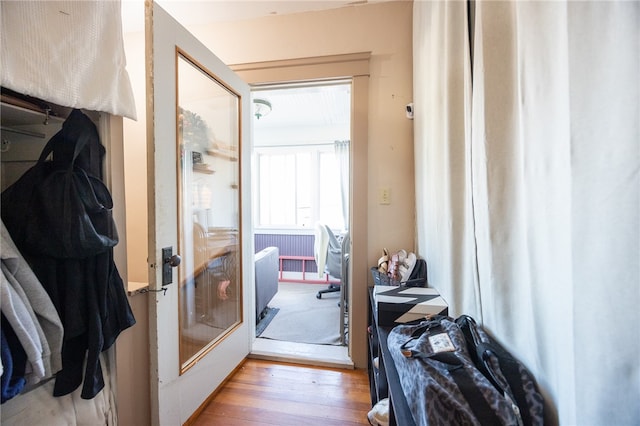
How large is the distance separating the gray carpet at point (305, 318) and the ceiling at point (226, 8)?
99.5 inches

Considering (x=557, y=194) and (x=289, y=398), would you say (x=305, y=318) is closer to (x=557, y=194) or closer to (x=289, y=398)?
(x=289, y=398)

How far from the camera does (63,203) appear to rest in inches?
31.8

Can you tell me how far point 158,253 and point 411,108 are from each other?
1.69m

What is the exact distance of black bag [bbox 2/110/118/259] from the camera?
0.78 meters

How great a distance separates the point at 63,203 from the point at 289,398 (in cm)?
148

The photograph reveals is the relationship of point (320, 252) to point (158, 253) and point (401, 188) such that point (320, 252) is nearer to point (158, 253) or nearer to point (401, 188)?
point (401, 188)

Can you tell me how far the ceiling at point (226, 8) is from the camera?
65.4 inches

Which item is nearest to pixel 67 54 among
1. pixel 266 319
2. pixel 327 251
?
pixel 266 319

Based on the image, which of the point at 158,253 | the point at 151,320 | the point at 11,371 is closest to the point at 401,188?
the point at 158,253

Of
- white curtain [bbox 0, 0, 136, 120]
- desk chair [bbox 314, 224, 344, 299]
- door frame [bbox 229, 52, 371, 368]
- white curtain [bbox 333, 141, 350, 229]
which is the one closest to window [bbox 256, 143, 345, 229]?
white curtain [bbox 333, 141, 350, 229]

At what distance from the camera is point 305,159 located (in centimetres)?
418

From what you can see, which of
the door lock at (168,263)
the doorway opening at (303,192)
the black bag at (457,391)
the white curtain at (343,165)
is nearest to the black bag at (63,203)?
the door lock at (168,263)

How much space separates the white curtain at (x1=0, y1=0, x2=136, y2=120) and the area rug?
1967mm

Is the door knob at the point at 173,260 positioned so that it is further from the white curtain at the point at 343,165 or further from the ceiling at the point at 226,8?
the white curtain at the point at 343,165
